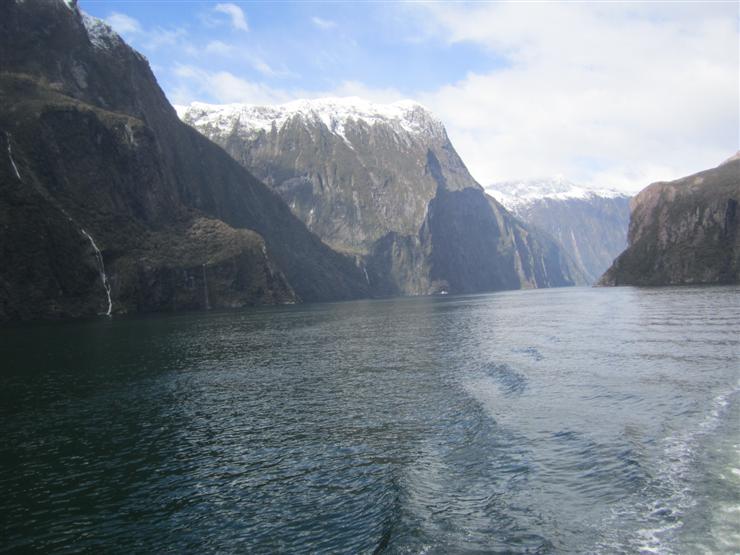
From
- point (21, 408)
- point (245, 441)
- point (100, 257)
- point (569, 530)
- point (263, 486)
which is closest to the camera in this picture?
point (569, 530)

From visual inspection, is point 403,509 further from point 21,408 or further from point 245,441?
point 21,408

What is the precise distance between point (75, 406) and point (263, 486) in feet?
75.6

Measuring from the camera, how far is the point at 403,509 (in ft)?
69.6

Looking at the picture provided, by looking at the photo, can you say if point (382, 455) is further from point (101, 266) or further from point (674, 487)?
point (101, 266)

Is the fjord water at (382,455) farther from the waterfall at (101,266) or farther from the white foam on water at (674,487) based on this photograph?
the waterfall at (101,266)

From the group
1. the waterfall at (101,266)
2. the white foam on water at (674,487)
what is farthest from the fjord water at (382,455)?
the waterfall at (101,266)

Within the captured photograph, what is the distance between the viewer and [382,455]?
91.3 ft

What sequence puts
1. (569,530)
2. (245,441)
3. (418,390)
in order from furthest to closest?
1. (418,390)
2. (245,441)
3. (569,530)

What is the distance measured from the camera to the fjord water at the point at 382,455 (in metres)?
19.5

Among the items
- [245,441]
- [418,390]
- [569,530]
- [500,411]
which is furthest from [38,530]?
[418,390]

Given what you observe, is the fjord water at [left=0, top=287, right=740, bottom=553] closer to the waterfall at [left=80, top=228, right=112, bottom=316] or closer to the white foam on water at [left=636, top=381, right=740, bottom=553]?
the white foam on water at [left=636, top=381, right=740, bottom=553]

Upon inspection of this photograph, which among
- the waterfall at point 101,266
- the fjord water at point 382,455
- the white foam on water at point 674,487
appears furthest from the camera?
the waterfall at point 101,266

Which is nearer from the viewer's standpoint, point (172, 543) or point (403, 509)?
point (172, 543)

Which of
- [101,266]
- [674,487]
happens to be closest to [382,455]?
[674,487]
